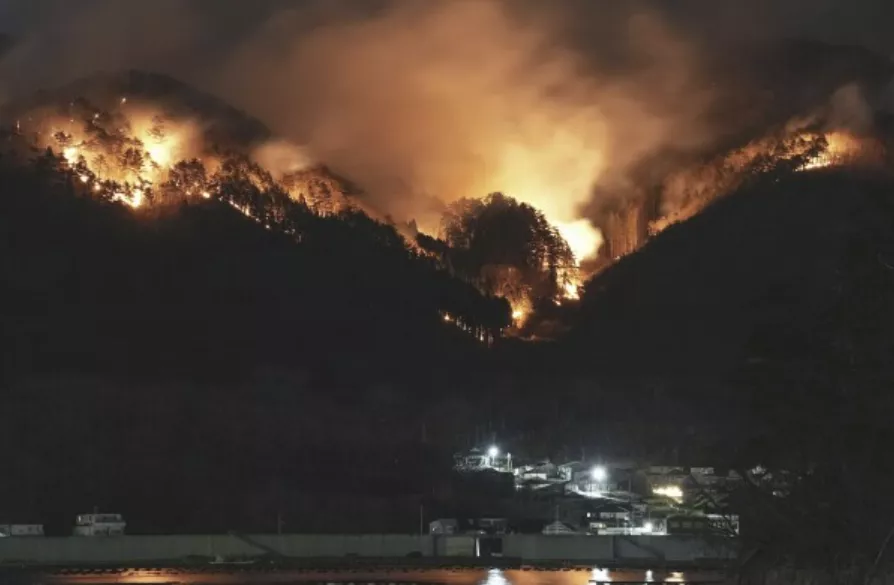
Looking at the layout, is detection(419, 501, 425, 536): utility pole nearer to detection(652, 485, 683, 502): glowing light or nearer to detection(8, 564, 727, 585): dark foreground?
detection(8, 564, 727, 585): dark foreground

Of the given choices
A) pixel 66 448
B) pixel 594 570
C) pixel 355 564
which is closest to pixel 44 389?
pixel 66 448

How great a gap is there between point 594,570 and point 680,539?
5675 mm

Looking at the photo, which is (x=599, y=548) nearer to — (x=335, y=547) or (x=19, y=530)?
(x=335, y=547)

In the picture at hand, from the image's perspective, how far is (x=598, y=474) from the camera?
84.5 metres

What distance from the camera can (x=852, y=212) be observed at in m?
35.2

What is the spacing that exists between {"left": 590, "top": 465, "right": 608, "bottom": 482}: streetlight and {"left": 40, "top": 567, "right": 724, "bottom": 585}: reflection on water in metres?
21.9

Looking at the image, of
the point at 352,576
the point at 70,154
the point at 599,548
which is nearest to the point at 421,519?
the point at 599,548

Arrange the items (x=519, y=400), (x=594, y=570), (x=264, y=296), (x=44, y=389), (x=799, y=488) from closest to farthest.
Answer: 1. (x=799, y=488)
2. (x=594, y=570)
3. (x=44, y=389)
4. (x=519, y=400)
5. (x=264, y=296)

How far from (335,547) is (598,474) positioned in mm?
21785

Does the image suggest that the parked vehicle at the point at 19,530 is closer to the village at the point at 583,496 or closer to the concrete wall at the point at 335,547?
the concrete wall at the point at 335,547

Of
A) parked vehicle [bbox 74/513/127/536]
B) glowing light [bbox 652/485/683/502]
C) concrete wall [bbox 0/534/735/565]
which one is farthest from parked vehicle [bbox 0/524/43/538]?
glowing light [bbox 652/485/683/502]

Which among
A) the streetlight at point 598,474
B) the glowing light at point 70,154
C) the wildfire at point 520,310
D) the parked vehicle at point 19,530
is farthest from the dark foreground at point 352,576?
the wildfire at point 520,310

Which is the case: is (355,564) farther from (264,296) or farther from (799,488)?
(264,296)

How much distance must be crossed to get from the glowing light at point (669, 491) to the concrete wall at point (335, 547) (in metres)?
8.71
